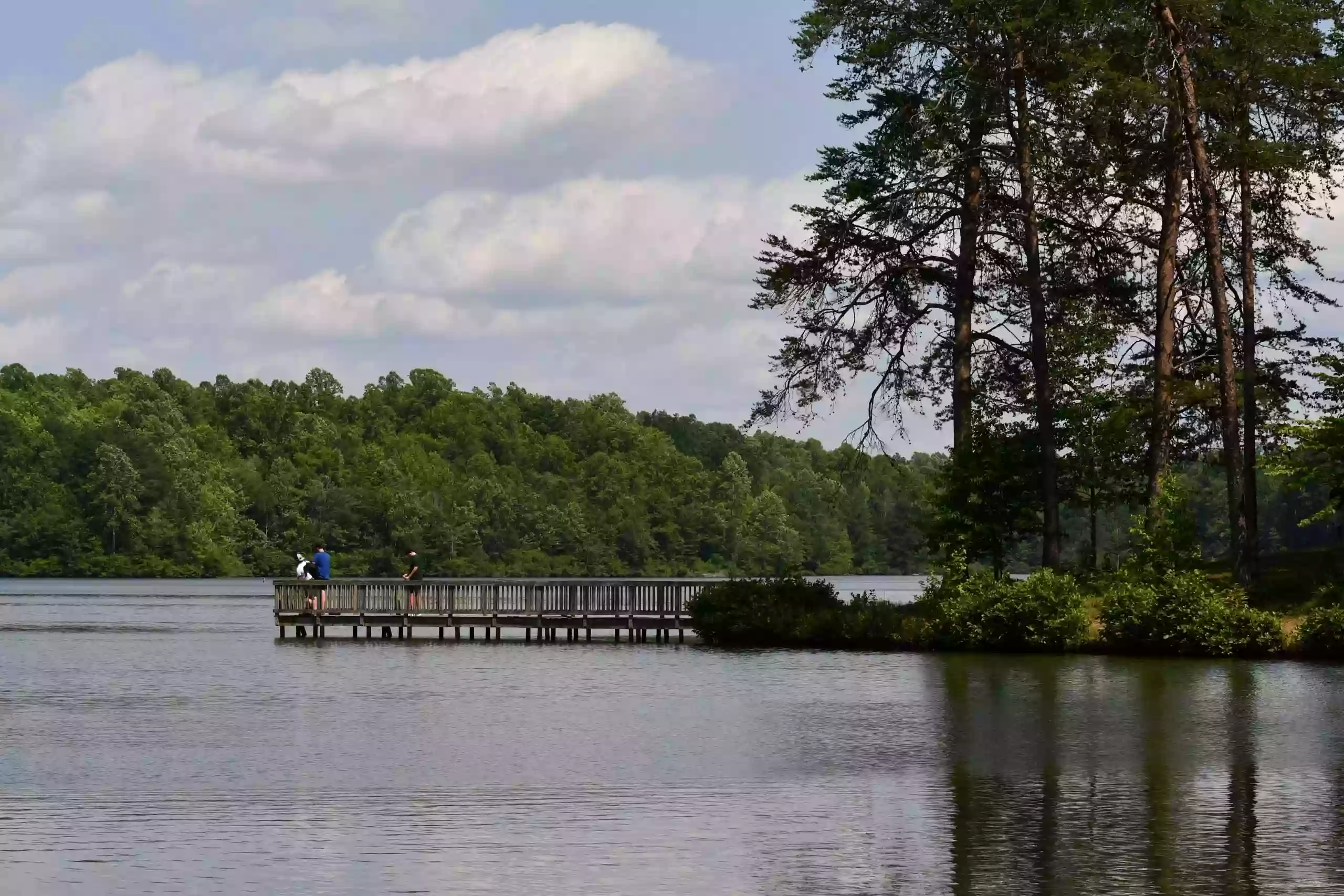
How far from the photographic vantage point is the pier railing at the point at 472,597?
5175 cm

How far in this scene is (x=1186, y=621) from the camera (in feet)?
139

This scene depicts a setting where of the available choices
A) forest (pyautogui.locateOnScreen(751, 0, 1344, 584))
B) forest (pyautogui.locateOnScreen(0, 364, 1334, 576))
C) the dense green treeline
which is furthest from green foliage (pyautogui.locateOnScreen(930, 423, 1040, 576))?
the dense green treeline

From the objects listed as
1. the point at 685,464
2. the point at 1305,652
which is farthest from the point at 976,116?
the point at 685,464

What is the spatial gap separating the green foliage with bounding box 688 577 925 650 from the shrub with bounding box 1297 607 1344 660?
9.13 m

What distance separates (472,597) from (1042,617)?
641 inches

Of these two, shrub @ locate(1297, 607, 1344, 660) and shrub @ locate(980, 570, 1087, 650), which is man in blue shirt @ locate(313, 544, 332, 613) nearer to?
shrub @ locate(980, 570, 1087, 650)

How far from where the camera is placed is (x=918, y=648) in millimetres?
45906

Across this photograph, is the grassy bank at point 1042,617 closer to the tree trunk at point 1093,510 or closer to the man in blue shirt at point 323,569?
the tree trunk at point 1093,510

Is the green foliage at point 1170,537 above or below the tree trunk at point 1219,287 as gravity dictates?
below

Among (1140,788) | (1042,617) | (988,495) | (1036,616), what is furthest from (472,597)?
(1140,788)

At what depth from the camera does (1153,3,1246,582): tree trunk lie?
148ft

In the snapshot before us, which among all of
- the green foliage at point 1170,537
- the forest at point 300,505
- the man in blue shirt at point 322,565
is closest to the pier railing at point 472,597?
the man in blue shirt at point 322,565

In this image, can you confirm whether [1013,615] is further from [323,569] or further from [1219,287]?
[323,569]

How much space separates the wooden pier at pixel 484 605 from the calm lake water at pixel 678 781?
1211 centimetres
